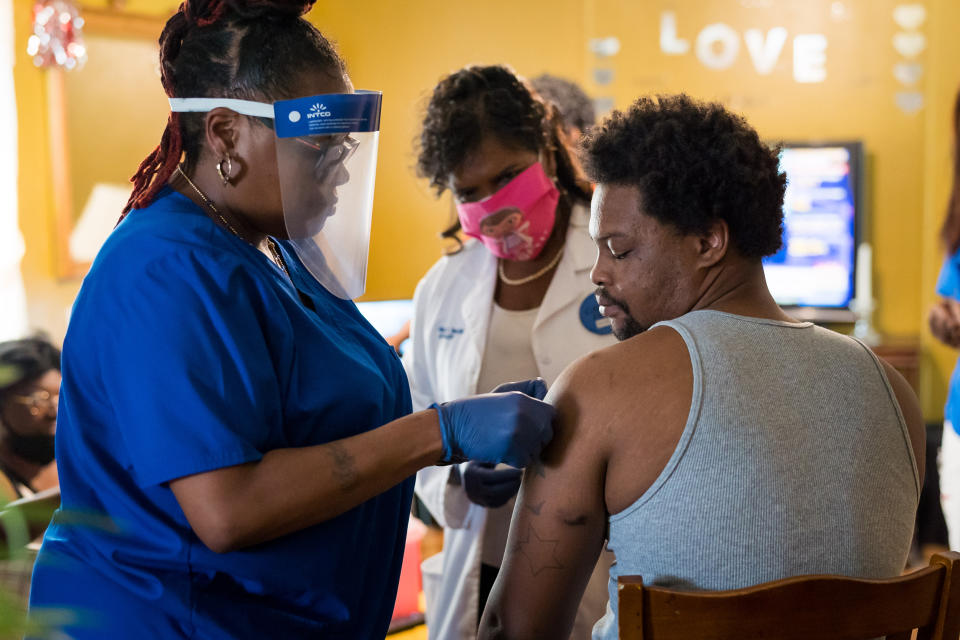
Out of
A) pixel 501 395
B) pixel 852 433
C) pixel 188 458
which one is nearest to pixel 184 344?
pixel 188 458

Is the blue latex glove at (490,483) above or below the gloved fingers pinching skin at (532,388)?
below

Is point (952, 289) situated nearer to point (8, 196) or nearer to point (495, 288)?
point (495, 288)

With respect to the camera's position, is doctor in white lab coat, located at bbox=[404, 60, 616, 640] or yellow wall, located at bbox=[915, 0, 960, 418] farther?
yellow wall, located at bbox=[915, 0, 960, 418]

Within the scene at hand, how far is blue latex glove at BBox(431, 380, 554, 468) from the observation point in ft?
3.49

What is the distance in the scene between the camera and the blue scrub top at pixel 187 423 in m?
0.91

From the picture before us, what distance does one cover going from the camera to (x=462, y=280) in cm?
193

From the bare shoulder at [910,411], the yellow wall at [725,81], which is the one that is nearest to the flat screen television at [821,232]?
the yellow wall at [725,81]

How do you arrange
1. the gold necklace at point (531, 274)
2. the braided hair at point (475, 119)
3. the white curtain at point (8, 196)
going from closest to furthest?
1. the braided hair at point (475, 119)
2. the gold necklace at point (531, 274)
3. the white curtain at point (8, 196)

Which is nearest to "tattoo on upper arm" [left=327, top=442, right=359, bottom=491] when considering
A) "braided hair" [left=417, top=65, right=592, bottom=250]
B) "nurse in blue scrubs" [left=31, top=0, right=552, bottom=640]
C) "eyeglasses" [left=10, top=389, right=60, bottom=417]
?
"nurse in blue scrubs" [left=31, top=0, right=552, bottom=640]

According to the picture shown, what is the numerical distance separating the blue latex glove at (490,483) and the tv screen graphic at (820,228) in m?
3.14

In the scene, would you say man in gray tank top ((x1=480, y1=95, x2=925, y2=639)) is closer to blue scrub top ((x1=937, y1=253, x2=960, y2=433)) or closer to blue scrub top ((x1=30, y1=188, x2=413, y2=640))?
blue scrub top ((x1=30, y1=188, x2=413, y2=640))

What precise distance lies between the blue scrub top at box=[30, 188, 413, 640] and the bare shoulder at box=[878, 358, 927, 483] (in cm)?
61

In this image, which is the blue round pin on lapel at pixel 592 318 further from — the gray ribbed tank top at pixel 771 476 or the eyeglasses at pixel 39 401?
the eyeglasses at pixel 39 401

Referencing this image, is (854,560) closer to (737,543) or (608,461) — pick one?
(737,543)
